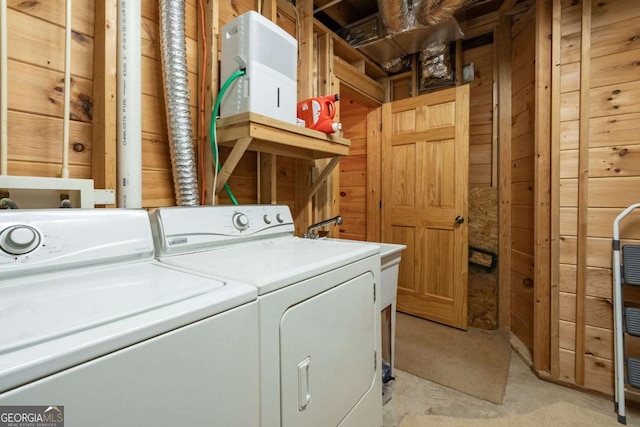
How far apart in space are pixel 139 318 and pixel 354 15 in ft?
9.92

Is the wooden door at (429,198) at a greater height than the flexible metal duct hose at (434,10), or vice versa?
the flexible metal duct hose at (434,10)

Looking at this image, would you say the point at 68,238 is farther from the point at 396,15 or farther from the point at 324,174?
the point at 396,15

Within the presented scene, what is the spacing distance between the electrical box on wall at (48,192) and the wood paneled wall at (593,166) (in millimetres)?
2357

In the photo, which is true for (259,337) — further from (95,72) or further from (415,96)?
(415,96)

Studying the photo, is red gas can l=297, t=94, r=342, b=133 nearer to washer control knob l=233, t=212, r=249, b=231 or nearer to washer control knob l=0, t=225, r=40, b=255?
washer control knob l=233, t=212, r=249, b=231

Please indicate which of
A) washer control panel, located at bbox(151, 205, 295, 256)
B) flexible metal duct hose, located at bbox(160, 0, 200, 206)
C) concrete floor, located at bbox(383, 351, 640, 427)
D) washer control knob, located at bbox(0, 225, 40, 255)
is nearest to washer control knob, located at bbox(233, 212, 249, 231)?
washer control panel, located at bbox(151, 205, 295, 256)

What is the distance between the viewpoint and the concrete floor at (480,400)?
61.0 inches

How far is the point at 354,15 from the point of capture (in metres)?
2.67

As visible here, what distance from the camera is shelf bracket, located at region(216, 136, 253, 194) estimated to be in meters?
1.25

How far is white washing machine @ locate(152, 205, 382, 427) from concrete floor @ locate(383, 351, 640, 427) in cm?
57

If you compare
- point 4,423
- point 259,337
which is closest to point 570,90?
point 259,337

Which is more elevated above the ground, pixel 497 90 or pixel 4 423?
pixel 497 90
